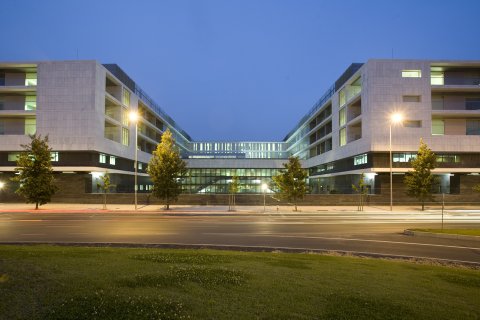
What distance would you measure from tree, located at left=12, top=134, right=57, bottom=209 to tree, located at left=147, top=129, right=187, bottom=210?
1042 cm

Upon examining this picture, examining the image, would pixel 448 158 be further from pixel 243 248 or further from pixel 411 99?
pixel 243 248

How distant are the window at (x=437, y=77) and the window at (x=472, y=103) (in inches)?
177

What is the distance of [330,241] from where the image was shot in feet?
54.5

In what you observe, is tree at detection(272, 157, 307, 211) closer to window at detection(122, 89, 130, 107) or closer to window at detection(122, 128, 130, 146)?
window at detection(122, 128, 130, 146)

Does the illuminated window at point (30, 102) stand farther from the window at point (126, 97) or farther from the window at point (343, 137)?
the window at point (343, 137)

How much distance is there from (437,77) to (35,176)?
5186 centimetres

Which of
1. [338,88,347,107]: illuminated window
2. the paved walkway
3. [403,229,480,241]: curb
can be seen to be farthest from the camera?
[338,88,347,107]: illuminated window

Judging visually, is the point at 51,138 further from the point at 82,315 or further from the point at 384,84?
the point at 82,315

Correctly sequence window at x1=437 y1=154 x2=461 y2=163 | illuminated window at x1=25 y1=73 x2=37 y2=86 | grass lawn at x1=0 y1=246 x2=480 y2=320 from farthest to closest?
illuminated window at x1=25 y1=73 x2=37 y2=86 < window at x1=437 y1=154 x2=461 y2=163 < grass lawn at x1=0 y1=246 x2=480 y2=320

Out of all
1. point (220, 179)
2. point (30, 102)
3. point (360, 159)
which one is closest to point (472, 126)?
point (360, 159)

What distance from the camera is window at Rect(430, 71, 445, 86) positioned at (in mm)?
50969

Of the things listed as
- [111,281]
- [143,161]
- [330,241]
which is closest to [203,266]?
[111,281]

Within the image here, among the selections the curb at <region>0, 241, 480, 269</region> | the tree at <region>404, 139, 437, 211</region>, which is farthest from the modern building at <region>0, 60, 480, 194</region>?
the curb at <region>0, 241, 480, 269</region>

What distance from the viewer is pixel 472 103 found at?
51.0 meters
